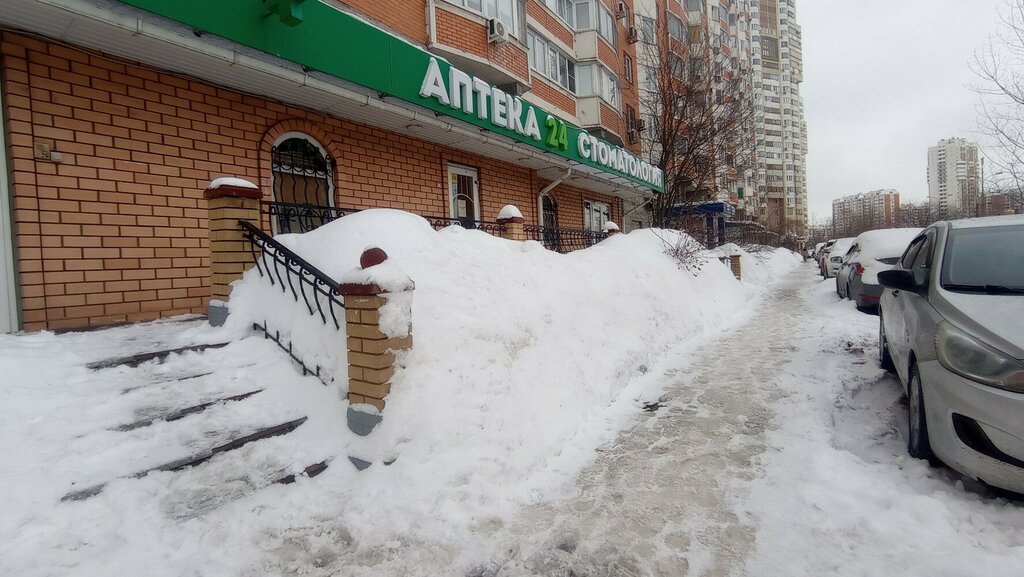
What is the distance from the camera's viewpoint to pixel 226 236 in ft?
13.9

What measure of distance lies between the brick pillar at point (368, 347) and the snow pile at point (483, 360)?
12 centimetres

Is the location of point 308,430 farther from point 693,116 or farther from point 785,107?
point 785,107

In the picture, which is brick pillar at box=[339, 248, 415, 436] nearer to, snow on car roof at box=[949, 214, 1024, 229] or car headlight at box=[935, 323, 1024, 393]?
car headlight at box=[935, 323, 1024, 393]

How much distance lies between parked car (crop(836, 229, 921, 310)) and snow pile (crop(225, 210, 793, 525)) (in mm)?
4347

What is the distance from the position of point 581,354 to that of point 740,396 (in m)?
1.63

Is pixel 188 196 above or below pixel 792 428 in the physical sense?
above

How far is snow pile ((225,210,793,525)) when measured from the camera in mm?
2885

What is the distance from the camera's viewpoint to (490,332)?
3.93 metres

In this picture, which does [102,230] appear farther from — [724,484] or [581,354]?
[724,484]

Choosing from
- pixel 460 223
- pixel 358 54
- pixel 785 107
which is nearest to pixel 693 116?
pixel 460 223

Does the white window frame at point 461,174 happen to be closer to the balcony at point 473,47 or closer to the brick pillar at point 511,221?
the brick pillar at point 511,221

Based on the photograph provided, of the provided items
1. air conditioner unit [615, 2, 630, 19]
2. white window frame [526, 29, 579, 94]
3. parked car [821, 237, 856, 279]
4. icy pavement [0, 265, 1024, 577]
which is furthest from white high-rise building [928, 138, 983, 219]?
icy pavement [0, 265, 1024, 577]

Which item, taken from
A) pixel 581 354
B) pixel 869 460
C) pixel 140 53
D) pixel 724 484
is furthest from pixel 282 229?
pixel 869 460

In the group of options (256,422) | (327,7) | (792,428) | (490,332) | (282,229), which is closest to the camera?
(256,422)
